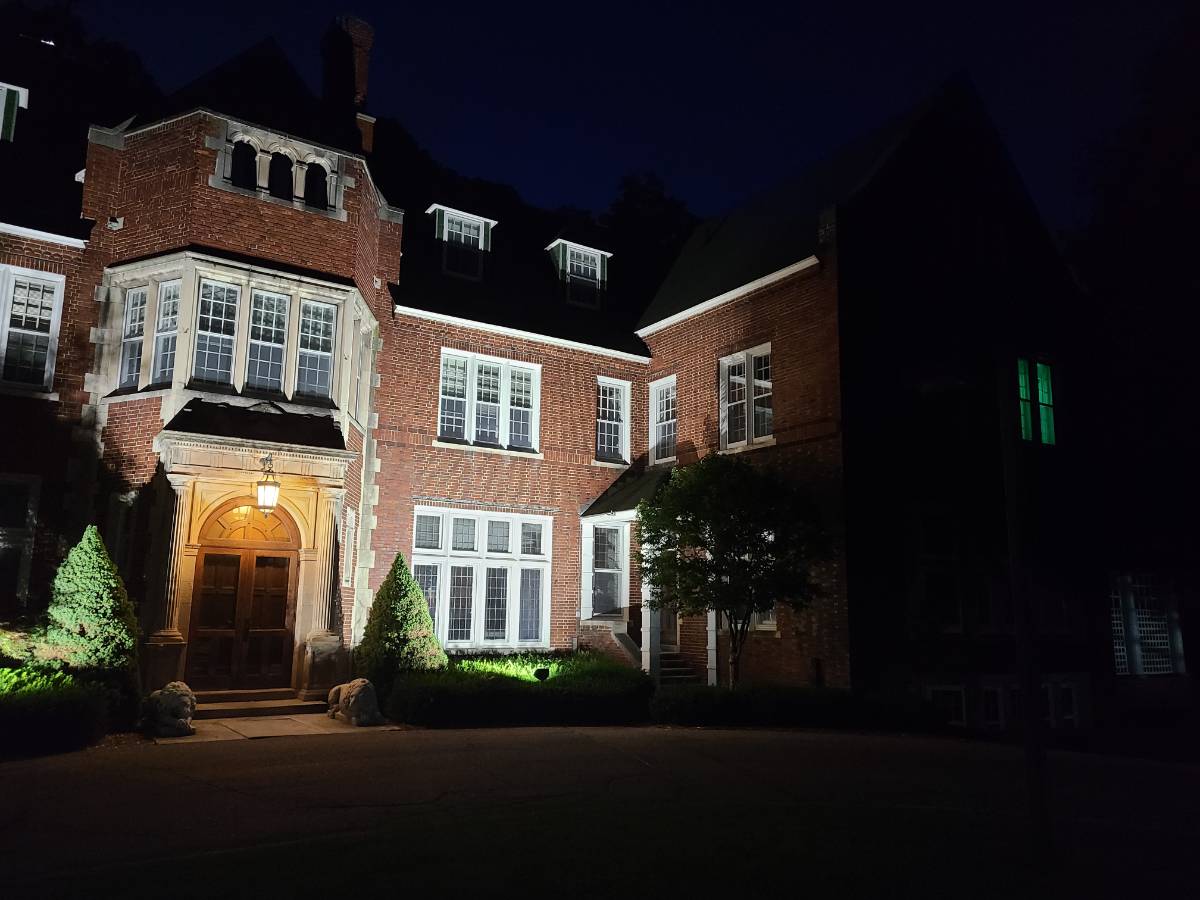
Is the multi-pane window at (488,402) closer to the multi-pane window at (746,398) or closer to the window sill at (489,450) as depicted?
the window sill at (489,450)

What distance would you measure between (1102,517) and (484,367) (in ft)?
47.3

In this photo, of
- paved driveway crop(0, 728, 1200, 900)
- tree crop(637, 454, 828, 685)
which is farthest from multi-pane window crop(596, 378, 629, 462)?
paved driveway crop(0, 728, 1200, 900)

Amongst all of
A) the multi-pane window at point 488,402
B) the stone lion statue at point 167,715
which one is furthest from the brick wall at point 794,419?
the stone lion statue at point 167,715

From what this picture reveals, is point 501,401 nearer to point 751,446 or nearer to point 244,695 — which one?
point 751,446

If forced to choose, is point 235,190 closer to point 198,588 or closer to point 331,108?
point 331,108

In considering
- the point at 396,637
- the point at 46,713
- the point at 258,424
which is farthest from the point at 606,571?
the point at 46,713

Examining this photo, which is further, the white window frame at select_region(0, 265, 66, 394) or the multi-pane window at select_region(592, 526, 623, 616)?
the multi-pane window at select_region(592, 526, 623, 616)

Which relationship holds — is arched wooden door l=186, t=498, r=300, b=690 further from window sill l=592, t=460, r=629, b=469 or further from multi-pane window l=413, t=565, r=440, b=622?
window sill l=592, t=460, r=629, b=469

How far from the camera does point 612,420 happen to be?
21609 mm

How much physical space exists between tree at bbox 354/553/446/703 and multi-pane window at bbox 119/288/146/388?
570 centimetres

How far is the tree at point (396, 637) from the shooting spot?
1465cm

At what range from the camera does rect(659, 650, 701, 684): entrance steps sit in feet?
59.3

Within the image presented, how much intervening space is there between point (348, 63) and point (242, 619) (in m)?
12.6

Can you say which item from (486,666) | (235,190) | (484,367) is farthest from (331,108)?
(486,666)
